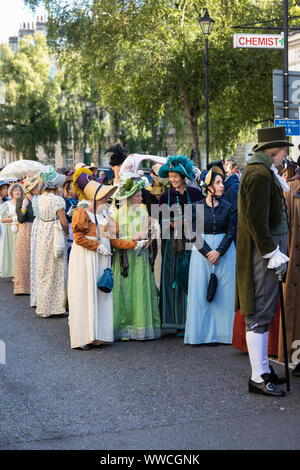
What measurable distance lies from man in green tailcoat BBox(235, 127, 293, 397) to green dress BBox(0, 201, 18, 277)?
344 inches

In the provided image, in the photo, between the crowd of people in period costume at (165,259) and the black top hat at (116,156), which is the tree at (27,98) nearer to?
the black top hat at (116,156)

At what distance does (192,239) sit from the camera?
8070 millimetres

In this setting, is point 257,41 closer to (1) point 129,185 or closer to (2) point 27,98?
(1) point 129,185

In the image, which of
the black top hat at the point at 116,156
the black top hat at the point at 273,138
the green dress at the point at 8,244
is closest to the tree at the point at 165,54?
the green dress at the point at 8,244

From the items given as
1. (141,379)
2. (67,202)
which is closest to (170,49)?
(67,202)

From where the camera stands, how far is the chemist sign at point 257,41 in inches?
630

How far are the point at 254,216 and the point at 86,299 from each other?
2.69m

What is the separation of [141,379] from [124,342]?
1.68 meters

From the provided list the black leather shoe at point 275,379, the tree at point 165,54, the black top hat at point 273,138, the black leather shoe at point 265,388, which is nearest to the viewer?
the black leather shoe at point 265,388

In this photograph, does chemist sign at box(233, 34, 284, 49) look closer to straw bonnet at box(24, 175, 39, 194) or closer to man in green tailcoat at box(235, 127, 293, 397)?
straw bonnet at box(24, 175, 39, 194)

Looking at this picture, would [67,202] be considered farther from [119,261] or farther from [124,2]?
[124,2]

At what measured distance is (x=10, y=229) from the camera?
14656 millimetres

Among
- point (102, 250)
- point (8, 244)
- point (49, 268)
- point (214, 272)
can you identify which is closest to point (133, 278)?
point (102, 250)

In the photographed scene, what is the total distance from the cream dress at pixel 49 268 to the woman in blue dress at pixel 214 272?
2.74 metres
